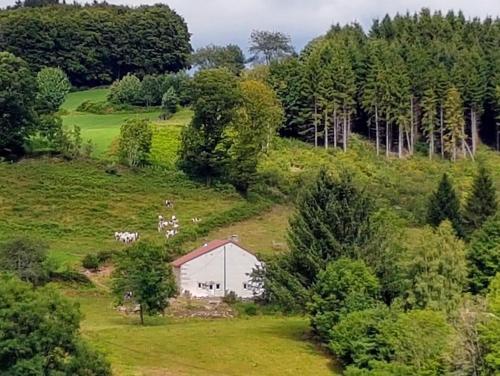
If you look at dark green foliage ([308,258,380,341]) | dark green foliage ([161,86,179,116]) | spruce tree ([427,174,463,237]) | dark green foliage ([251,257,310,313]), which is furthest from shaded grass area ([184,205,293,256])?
dark green foliage ([161,86,179,116])

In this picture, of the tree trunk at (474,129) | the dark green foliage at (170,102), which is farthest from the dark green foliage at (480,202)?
the dark green foliage at (170,102)

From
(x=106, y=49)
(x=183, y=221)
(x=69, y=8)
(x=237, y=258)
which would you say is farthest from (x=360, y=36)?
(x=237, y=258)

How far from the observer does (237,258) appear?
156 feet

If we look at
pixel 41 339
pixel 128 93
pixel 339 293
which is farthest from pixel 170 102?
pixel 41 339

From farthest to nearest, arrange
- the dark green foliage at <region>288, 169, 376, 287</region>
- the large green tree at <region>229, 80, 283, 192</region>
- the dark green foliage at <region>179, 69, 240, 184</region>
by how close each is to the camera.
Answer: the large green tree at <region>229, 80, 283, 192</region> < the dark green foliage at <region>179, 69, 240, 184</region> < the dark green foliage at <region>288, 169, 376, 287</region>

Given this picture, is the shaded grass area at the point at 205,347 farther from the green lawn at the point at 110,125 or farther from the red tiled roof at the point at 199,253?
the green lawn at the point at 110,125

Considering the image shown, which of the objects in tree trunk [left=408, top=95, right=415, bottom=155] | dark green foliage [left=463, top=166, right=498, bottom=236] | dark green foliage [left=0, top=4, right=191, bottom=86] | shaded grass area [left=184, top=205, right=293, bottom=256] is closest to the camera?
dark green foliage [left=463, top=166, right=498, bottom=236]

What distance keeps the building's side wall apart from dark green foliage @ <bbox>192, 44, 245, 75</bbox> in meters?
53.0

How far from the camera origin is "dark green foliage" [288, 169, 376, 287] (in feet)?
128

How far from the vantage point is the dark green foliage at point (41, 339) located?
25.3 metres

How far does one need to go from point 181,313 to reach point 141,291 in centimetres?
401

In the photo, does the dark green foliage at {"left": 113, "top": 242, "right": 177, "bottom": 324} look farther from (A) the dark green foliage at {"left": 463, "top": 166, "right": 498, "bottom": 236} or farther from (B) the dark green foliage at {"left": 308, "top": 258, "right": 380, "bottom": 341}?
(A) the dark green foliage at {"left": 463, "top": 166, "right": 498, "bottom": 236}

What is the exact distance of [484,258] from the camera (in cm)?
4125

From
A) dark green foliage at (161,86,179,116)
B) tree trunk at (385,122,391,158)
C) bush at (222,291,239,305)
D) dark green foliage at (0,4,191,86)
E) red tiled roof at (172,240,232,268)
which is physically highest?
dark green foliage at (0,4,191,86)
